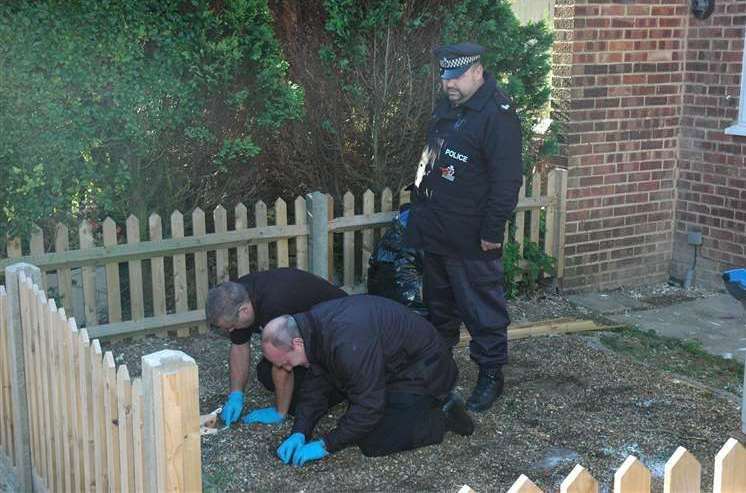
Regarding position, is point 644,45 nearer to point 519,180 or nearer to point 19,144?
point 519,180

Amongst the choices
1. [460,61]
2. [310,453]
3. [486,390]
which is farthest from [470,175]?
[310,453]

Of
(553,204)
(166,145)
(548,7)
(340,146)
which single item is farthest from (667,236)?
(166,145)

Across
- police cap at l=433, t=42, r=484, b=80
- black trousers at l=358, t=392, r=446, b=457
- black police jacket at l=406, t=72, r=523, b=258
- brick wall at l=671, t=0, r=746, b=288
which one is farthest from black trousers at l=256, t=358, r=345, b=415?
brick wall at l=671, t=0, r=746, b=288

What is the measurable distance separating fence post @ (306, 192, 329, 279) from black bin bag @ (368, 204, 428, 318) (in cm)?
35

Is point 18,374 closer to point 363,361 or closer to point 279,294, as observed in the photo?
point 279,294

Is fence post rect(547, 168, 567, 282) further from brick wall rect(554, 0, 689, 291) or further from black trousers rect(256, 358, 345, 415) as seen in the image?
black trousers rect(256, 358, 345, 415)

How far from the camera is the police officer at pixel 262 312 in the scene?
14.7 feet

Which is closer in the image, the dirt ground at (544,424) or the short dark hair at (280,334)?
the short dark hair at (280,334)

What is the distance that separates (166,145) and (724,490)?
460cm

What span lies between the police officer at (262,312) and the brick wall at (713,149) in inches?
167

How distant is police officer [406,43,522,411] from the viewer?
504cm

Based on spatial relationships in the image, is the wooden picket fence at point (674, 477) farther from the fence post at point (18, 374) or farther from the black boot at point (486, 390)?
the black boot at point (486, 390)

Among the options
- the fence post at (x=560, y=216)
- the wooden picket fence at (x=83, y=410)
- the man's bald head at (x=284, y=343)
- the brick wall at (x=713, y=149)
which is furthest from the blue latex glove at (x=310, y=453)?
the brick wall at (x=713, y=149)

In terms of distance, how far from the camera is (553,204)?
25.0 feet
